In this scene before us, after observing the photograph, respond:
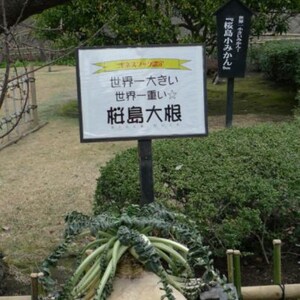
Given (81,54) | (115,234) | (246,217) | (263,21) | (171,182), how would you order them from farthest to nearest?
(263,21)
(171,182)
(246,217)
(81,54)
(115,234)

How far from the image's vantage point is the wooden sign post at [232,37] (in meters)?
7.61

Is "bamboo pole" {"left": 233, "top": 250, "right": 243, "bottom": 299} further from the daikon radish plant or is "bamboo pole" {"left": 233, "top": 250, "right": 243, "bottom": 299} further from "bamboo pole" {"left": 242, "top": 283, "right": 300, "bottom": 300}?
the daikon radish plant

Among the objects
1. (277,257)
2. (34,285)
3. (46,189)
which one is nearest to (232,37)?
(46,189)

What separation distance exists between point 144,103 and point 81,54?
1.27 ft

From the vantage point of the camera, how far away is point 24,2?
127 inches

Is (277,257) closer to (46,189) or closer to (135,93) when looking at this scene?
(135,93)

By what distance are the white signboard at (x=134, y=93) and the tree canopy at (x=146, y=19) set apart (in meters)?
5.62

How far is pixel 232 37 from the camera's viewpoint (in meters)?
7.68

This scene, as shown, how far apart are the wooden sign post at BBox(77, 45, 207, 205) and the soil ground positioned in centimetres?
116

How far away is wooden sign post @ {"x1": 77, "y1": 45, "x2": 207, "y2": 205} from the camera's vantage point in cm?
311

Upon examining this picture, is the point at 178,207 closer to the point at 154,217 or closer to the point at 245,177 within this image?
the point at 245,177

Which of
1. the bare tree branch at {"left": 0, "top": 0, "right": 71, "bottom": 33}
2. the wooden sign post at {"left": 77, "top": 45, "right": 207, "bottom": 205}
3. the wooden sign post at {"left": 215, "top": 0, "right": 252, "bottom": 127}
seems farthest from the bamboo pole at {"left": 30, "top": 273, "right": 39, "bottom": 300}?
the wooden sign post at {"left": 215, "top": 0, "right": 252, "bottom": 127}

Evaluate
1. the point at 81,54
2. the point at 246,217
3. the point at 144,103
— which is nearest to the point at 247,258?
the point at 246,217

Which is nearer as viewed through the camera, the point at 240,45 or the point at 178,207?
the point at 178,207
